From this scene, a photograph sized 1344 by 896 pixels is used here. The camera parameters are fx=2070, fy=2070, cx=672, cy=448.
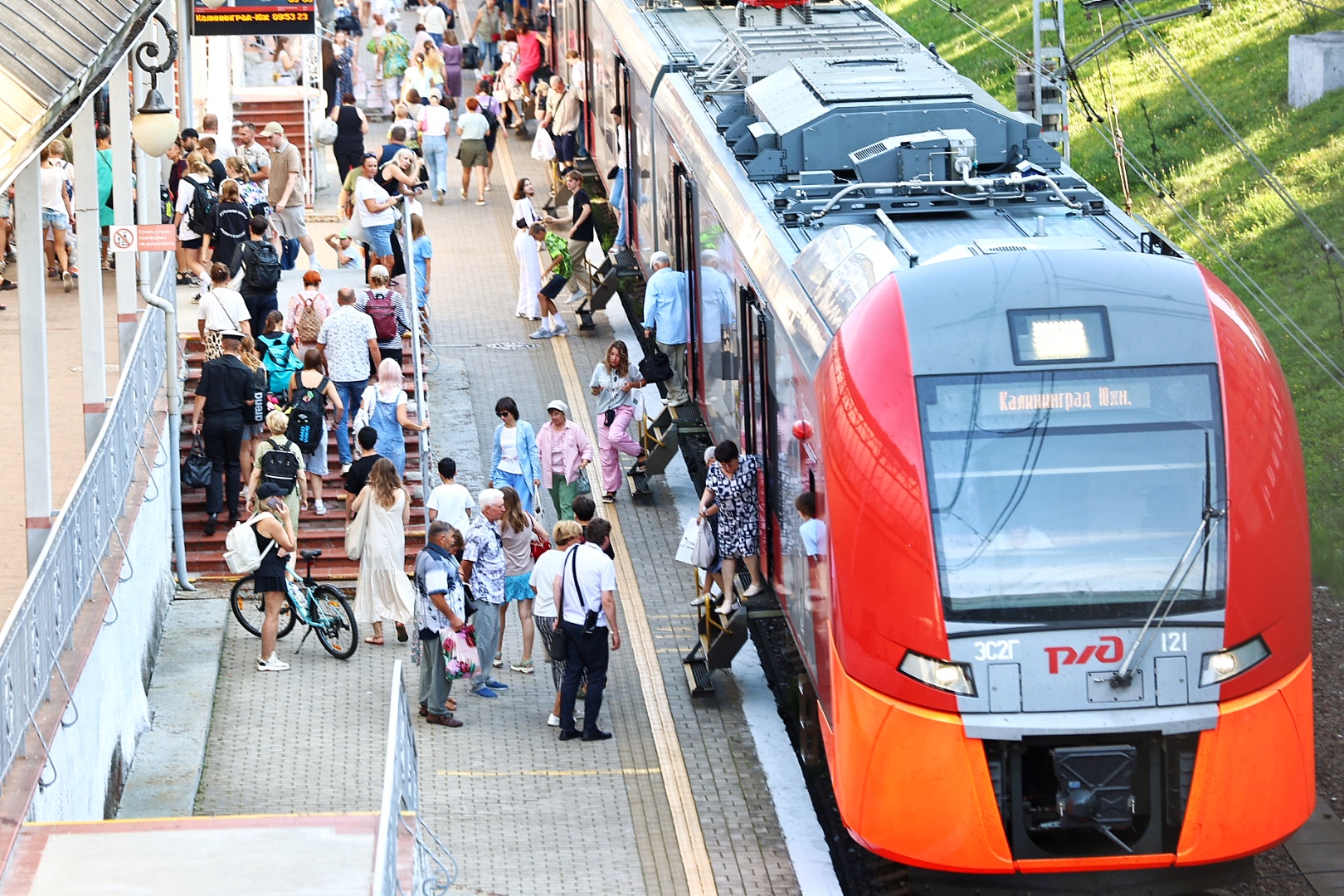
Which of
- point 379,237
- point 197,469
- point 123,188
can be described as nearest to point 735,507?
point 197,469

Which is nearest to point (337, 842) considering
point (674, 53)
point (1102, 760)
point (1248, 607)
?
point (1102, 760)

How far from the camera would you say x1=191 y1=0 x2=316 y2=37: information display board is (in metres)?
20.3

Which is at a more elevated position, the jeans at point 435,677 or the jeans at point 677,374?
the jeans at point 677,374

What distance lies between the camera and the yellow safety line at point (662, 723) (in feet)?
39.8

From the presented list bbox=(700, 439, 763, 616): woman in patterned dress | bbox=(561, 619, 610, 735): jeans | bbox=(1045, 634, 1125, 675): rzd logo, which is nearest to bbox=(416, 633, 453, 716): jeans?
bbox=(561, 619, 610, 735): jeans

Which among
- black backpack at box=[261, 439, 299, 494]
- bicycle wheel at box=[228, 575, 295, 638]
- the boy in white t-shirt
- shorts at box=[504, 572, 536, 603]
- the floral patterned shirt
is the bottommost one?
bicycle wheel at box=[228, 575, 295, 638]

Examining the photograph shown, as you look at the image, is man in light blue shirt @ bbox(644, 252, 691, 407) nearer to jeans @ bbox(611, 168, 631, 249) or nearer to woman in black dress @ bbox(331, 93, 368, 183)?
jeans @ bbox(611, 168, 631, 249)

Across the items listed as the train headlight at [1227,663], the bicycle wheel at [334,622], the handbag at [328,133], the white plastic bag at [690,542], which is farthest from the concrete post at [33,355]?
the handbag at [328,133]

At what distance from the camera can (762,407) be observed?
14.2 metres

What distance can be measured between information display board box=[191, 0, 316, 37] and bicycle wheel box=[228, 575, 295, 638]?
674 centimetres

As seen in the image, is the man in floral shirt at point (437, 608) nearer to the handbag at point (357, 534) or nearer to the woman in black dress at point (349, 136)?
the handbag at point (357, 534)

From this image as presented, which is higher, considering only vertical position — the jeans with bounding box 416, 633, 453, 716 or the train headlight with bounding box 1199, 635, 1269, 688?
the train headlight with bounding box 1199, 635, 1269, 688

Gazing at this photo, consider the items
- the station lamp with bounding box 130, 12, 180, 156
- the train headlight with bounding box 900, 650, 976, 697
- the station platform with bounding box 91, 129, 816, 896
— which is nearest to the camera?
the train headlight with bounding box 900, 650, 976, 697

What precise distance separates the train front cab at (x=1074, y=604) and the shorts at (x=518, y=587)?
194 inches
